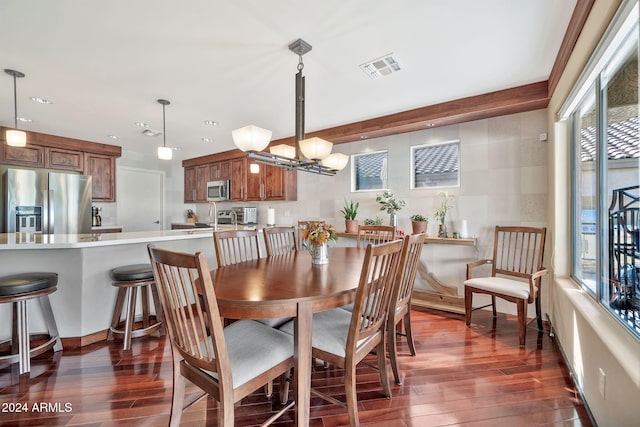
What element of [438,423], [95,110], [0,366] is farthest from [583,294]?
[95,110]

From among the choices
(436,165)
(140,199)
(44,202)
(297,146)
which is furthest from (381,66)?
(140,199)

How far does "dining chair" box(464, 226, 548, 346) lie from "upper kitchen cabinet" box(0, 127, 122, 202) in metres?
6.16

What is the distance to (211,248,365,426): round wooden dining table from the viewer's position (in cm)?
134

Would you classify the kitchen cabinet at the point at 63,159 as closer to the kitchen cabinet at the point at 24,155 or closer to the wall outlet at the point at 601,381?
the kitchen cabinet at the point at 24,155

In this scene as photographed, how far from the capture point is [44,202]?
4379mm

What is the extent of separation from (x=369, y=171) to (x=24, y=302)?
12.9 feet

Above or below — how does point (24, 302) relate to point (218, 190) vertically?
below

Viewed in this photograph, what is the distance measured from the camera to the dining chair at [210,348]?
1167mm

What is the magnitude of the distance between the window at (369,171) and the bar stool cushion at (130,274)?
9.81 ft

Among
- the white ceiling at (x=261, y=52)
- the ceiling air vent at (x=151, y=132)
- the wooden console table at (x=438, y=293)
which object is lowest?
the wooden console table at (x=438, y=293)

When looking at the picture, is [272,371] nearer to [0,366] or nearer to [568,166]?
[0,366]

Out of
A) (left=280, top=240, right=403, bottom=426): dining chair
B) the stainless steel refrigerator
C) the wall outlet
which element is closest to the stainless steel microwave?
the stainless steel refrigerator

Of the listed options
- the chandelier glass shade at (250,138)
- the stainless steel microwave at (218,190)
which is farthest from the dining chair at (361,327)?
the stainless steel microwave at (218,190)

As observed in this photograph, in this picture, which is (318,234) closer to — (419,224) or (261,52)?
(261,52)
